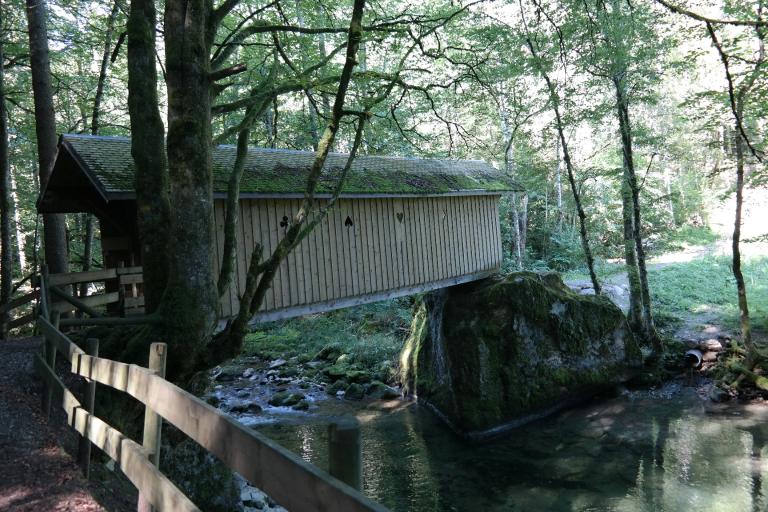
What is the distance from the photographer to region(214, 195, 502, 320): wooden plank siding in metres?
8.65

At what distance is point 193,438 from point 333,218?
7.72 m

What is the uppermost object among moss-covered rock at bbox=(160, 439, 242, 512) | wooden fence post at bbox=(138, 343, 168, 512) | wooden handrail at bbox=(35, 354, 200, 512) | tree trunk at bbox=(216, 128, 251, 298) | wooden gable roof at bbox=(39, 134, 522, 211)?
wooden gable roof at bbox=(39, 134, 522, 211)

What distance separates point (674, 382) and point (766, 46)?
810 centimetres

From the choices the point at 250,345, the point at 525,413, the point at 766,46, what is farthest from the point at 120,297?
the point at 766,46

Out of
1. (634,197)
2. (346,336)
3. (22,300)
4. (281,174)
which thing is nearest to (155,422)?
(281,174)

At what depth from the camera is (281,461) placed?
169 cm

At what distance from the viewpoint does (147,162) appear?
6.80 meters

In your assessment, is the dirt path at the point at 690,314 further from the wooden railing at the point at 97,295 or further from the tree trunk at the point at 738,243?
the wooden railing at the point at 97,295

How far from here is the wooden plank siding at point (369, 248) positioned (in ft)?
28.4

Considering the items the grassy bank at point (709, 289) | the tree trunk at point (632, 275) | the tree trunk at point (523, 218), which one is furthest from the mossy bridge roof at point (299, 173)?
the tree trunk at point (523, 218)

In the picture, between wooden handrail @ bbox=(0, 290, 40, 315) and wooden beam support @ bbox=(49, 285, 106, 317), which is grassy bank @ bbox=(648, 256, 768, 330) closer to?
wooden beam support @ bbox=(49, 285, 106, 317)

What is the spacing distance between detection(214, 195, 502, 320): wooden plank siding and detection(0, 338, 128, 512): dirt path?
119 inches

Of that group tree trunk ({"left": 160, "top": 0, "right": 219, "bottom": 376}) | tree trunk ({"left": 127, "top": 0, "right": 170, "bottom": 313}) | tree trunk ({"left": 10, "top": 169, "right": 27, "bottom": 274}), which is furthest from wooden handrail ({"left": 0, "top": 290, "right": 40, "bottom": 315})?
tree trunk ({"left": 10, "top": 169, "right": 27, "bottom": 274})

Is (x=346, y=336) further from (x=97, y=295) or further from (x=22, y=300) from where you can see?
(x=97, y=295)
